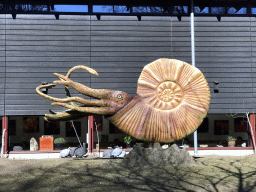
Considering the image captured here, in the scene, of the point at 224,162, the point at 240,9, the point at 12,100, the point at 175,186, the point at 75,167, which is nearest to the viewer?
the point at 175,186

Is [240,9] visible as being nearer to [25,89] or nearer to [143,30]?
[143,30]

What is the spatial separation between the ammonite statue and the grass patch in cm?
112

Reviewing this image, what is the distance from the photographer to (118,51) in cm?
1338

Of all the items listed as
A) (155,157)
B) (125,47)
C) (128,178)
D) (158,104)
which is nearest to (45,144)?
(125,47)

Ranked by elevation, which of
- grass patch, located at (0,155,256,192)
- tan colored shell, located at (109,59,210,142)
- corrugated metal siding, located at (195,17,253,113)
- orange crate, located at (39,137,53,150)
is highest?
corrugated metal siding, located at (195,17,253,113)

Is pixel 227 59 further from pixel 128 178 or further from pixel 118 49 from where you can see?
pixel 128 178

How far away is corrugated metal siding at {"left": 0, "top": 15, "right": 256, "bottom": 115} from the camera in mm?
13086

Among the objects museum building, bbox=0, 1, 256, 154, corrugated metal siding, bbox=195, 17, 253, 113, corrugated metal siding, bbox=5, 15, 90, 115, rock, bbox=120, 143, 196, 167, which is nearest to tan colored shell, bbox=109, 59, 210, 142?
rock, bbox=120, 143, 196, 167

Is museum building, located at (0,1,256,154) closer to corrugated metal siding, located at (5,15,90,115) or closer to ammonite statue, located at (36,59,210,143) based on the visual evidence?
corrugated metal siding, located at (5,15,90,115)

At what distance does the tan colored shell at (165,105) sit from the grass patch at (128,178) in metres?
1.05

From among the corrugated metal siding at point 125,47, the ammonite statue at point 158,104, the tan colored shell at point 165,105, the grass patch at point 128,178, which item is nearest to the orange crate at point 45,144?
the corrugated metal siding at point 125,47

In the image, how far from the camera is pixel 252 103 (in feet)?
44.2

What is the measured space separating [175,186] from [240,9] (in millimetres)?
11212

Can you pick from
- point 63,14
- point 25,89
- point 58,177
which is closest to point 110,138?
point 25,89
